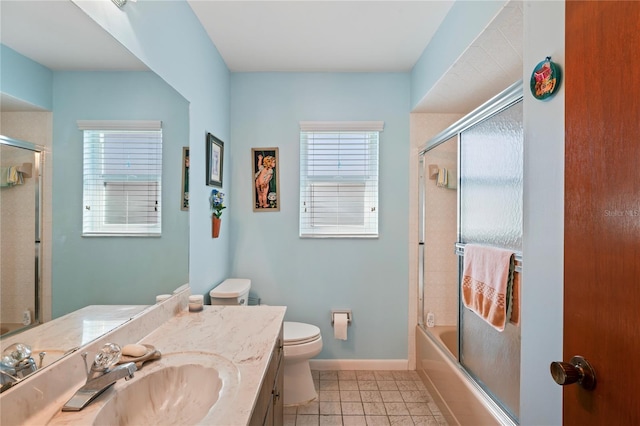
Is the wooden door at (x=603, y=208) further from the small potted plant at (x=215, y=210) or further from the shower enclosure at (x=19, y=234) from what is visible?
the small potted plant at (x=215, y=210)

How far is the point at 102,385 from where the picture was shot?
2.92ft

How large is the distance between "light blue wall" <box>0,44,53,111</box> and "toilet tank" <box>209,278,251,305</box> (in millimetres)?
1523

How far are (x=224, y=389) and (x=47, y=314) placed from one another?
1.78 feet

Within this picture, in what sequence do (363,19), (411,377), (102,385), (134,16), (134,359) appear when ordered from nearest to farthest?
1. (102,385)
2. (134,359)
3. (134,16)
4. (363,19)
5. (411,377)

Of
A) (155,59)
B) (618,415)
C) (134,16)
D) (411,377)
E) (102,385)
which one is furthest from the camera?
(411,377)

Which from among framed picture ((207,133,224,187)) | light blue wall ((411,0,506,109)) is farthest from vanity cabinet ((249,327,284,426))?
light blue wall ((411,0,506,109))

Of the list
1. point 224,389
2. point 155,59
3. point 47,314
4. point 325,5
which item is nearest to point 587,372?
point 224,389

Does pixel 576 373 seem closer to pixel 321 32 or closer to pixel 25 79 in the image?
pixel 25 79

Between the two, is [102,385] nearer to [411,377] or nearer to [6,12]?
[6,12]

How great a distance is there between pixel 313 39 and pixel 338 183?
1.10 m

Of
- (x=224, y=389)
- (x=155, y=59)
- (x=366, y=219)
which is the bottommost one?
(x=224, y=389)

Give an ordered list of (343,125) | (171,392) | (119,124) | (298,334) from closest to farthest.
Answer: (171,392)
(119,124)
(298,334)
(343,125)

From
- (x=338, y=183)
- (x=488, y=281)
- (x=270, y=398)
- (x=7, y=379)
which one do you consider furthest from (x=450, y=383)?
(x=7, y=379)

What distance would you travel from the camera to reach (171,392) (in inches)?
42.2
